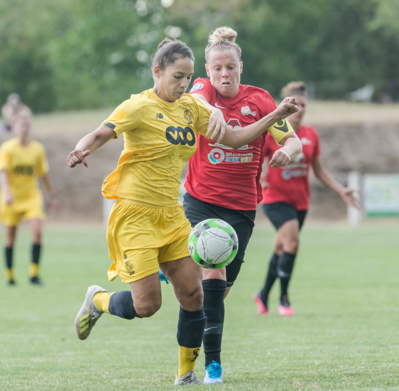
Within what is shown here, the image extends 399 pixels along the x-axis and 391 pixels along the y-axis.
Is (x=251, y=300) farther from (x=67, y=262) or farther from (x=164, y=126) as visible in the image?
(x=67, y=262)

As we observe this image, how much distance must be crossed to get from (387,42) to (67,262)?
1618 inches

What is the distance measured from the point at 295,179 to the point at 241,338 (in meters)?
2.37

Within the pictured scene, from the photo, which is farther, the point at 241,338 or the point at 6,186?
the point at 6,186

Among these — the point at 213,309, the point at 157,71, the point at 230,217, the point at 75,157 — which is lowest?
the point at 213,309

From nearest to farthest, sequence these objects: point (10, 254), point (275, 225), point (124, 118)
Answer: point (124, 118), point (275, 225), point (10, 254)

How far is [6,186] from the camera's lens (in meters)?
12.4

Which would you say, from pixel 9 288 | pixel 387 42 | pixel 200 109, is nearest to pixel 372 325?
pixel 200 109

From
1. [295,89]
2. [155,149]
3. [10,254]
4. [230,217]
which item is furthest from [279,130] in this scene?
[10,254]

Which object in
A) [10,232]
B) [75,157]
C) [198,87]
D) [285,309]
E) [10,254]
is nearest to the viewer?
[75,157]

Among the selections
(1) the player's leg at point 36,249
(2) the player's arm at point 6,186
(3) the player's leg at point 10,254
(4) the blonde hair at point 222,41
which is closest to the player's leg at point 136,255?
(4) the blonde hair at point 222,41

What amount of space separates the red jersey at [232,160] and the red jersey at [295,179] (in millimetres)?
3092

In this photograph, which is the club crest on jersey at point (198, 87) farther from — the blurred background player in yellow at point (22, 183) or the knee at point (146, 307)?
the blurred background player in yellow at point (22, 183)

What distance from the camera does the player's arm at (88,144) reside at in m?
4.56

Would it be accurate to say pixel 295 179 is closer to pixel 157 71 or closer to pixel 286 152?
pixel 286 152
